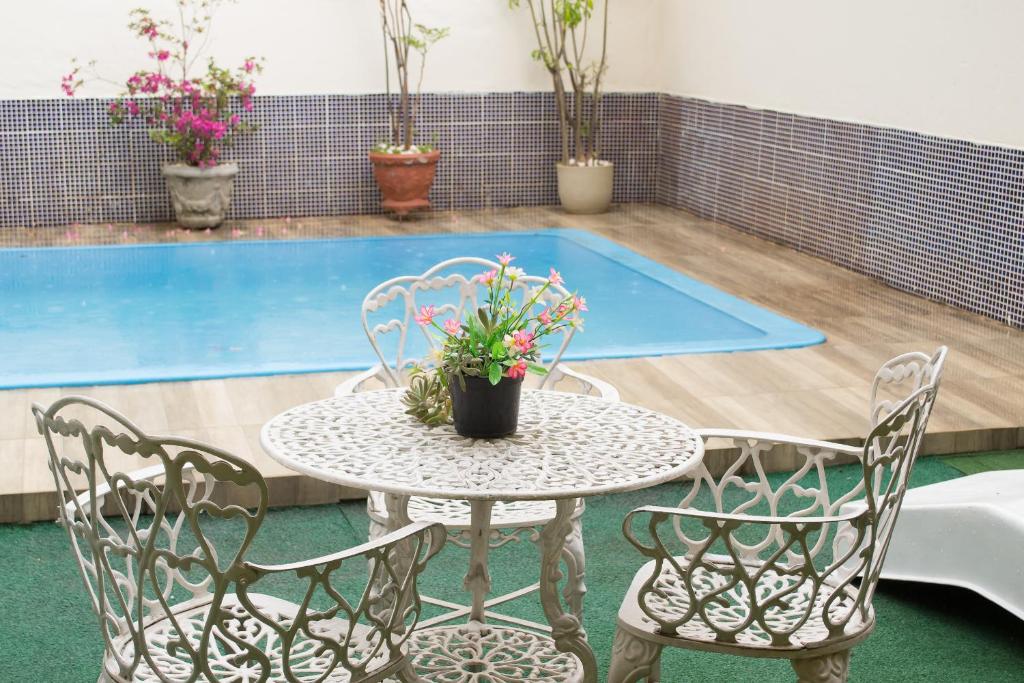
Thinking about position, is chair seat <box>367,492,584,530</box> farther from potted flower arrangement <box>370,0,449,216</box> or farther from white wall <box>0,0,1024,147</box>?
potted flower arrangement <box>370,0,449,216</box>

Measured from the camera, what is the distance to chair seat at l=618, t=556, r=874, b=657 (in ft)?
7.28

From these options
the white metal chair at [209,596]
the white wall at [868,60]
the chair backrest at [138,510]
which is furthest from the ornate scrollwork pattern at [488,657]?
the white wall at [868,60]

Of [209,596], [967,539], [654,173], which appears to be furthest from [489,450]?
[654,173]

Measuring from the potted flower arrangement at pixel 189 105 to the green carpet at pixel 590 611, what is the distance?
17.1 feet

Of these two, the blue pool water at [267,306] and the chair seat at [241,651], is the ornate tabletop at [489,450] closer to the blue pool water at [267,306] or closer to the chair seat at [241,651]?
the chair seat at [241,651]

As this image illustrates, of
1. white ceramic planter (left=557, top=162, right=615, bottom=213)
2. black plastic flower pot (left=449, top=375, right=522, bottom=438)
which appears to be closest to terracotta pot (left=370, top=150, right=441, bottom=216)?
white ceramic planter (left=557, top=162, right=615, bottom=213)

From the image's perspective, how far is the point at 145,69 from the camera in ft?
28.9

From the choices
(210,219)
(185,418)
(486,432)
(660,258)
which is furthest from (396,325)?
(210,219)

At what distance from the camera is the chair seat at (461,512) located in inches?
109

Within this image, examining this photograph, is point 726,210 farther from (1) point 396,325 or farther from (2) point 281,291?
(1) point 396,325

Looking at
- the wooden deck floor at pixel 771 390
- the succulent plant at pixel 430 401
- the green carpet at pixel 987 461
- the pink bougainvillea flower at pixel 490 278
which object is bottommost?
the green carpet at pixel 987 461

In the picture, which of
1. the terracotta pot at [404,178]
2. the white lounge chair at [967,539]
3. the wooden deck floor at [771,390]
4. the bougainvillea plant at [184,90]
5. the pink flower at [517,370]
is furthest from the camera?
the terracotta pot at [404,178]

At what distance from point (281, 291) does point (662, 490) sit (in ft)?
12.4

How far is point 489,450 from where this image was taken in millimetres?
2428
